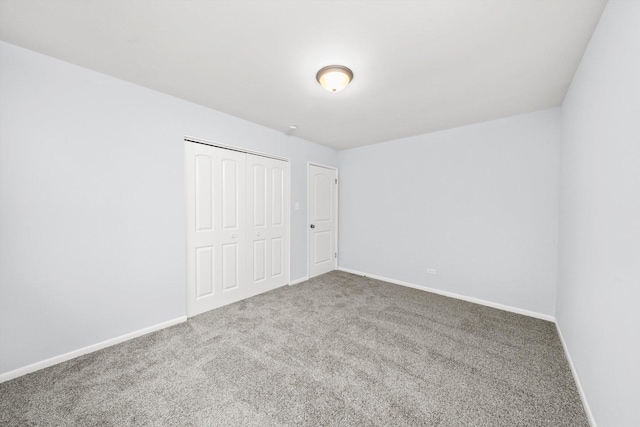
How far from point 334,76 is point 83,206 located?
7.85 feet

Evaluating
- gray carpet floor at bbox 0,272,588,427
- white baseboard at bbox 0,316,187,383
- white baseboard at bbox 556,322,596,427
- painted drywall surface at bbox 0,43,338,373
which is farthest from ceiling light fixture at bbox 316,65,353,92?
white baseboard at bbox 0,316,187,383

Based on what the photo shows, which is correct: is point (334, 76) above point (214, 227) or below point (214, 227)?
above

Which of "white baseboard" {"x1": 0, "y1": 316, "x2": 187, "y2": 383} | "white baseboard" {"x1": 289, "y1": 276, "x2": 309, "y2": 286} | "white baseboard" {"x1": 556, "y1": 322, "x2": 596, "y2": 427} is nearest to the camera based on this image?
"white baseboard" {"x1": 556, "y1": 322, "x2": 596, "y2": 427}

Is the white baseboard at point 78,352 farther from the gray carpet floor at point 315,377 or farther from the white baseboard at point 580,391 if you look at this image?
the white baseboard at point 580,391

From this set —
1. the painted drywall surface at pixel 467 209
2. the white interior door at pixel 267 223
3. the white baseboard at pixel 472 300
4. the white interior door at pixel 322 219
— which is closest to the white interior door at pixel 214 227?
the white interior door at pixel 267 223

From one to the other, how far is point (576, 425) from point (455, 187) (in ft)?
8.60

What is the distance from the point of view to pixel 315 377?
178 cm

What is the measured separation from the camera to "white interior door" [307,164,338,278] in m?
4.24

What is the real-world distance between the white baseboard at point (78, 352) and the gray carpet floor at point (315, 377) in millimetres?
56

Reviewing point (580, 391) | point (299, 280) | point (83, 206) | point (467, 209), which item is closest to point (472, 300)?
point (467, 209)

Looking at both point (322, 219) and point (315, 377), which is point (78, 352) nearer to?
point (315, 377)

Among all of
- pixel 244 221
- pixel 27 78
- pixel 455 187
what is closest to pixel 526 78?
pixel 455 187

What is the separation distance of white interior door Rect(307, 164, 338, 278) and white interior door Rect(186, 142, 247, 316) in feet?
4.37

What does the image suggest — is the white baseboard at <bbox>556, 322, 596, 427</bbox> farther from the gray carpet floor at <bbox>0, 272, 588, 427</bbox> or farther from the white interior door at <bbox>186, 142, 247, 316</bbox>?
the white interior door at <bbox>186, 142, 247, 316</bbox>
